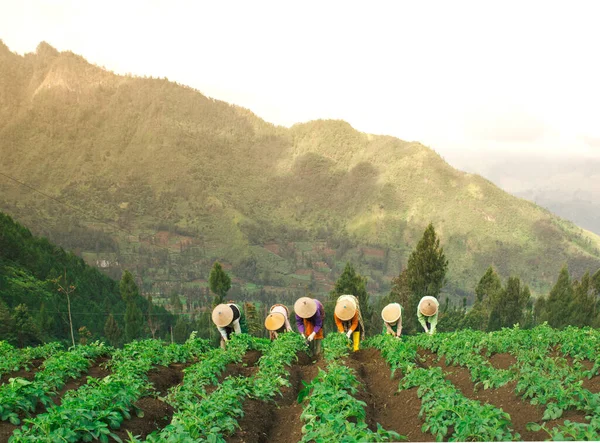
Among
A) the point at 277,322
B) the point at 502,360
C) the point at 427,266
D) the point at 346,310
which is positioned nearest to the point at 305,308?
the point at 346,310

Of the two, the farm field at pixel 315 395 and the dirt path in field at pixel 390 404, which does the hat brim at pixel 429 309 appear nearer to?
the farm field at pixel 315 395

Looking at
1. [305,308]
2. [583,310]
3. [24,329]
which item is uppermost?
[583,310]

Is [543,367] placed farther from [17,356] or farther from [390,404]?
[17,356]

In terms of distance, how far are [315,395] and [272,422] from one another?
1.56 metres

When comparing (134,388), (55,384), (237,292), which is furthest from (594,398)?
(237,292)

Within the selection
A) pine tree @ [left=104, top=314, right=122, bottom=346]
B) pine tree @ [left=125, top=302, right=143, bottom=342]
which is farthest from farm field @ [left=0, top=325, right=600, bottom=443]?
pine tree @ [left=125, top=302, right=143, bottom=342]

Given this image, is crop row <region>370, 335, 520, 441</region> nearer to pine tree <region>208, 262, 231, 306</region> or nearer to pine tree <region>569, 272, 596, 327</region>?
pine tree <region>208, 262, 231, 306</region>

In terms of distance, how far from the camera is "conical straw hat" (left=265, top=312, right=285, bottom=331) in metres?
17.2

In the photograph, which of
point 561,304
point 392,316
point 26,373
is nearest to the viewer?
point 26,373

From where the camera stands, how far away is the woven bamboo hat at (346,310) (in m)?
15.5

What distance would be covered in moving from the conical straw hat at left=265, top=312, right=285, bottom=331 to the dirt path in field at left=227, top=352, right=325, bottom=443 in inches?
293

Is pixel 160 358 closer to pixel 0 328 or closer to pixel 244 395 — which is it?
pixel 244 395

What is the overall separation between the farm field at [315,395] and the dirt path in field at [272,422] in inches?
1.1

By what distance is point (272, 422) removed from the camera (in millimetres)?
7984
